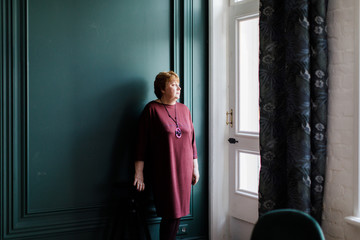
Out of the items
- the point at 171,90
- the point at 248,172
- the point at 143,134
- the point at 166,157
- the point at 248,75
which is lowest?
the point at 248,172

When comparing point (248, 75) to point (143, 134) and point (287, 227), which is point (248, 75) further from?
point (287, 227)

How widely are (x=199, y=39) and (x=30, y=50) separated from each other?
128 centimetres

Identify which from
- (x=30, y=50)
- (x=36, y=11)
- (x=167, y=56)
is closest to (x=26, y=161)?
(x=30, y=50)

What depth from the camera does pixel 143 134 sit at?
2.36 meters

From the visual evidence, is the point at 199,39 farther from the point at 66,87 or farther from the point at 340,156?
the point at 340,156

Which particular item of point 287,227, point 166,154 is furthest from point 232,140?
point 287,227

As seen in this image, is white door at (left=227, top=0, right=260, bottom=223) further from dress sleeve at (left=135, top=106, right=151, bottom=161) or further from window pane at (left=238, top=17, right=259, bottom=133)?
dress sleeve at (left=135, top=106, right=151, bottom=161)

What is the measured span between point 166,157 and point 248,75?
981mm

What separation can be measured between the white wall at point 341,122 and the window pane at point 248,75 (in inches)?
26.9

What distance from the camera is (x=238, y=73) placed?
2791 millimetres

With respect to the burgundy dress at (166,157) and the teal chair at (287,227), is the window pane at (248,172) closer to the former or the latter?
the burgundy dress at (166,157)

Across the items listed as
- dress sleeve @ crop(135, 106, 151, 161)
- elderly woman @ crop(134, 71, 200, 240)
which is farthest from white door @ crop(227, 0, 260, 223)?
dress sleeve @ crop(135, 106, 151, 161)

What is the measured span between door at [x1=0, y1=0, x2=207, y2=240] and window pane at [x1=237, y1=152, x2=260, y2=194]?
1.95 ft

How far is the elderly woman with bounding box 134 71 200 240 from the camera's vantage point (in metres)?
2.33
